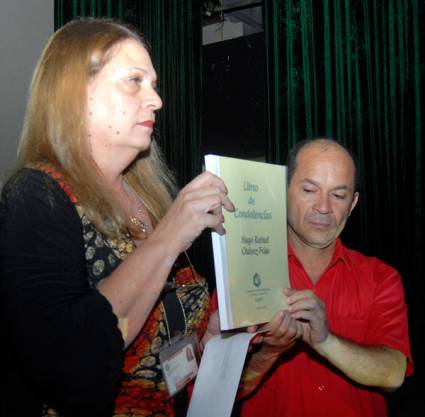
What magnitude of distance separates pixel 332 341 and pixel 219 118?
3.57 metres

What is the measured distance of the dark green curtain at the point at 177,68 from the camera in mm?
4887

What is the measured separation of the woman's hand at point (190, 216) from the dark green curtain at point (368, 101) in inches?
117

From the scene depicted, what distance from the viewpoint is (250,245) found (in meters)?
1.30

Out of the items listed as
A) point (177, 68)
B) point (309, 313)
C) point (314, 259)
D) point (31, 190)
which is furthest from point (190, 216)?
point (177, 68)

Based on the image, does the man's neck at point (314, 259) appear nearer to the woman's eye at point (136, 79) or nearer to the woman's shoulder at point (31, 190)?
the woman's eye at point (136, 79)

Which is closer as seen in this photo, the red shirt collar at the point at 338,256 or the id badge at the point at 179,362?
the id badge at the point at 179,362

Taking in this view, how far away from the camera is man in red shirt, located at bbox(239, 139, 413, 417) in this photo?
1.61 metres

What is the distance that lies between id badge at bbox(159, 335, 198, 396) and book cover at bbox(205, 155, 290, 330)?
165 mm

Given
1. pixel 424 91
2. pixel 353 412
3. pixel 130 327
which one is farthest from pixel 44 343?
pixel 424 91

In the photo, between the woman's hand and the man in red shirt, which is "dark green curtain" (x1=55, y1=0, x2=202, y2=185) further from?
the woman's hand

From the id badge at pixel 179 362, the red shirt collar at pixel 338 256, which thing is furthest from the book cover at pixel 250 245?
the red shirt collar at pixel 338 256

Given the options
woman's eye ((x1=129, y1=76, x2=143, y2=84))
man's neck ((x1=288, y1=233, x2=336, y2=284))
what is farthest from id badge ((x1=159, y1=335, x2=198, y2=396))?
man's neck ((x1=288, y1=233, x2=336, y2=284))

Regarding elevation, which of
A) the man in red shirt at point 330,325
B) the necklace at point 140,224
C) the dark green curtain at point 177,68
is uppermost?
the dark green curtain at point 177,68

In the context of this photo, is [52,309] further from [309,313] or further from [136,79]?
[309,313]
